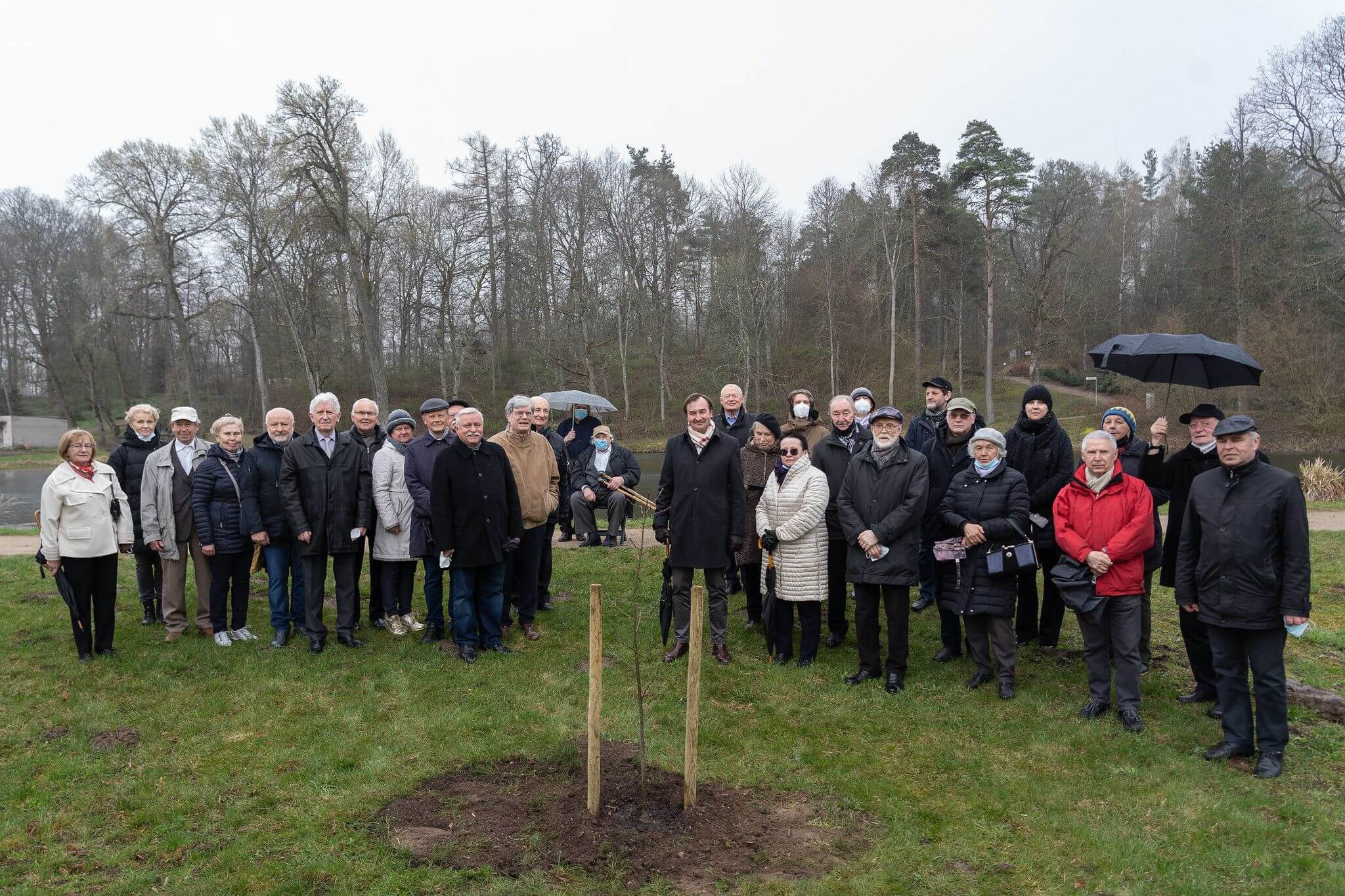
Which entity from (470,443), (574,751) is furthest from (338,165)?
(574,751)

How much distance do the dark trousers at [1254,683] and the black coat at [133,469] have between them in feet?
27.9

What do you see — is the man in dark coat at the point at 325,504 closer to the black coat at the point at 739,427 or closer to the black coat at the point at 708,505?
the black coat at the point at 708,505

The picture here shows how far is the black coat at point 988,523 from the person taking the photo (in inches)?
215

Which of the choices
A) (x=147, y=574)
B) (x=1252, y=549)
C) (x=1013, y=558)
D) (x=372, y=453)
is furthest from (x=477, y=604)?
(x=1252, y=549)

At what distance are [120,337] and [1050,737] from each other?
175ft

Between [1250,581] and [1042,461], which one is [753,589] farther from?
[1250,581]

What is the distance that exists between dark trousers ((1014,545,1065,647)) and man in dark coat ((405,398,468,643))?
16.3 ft

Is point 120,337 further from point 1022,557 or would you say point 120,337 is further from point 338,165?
point 1022,557

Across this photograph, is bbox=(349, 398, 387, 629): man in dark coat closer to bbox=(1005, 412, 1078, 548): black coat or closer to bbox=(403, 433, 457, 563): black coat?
bbox=(403, 433, 457, 563): black coat

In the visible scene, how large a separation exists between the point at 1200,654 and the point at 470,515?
18.2 feet

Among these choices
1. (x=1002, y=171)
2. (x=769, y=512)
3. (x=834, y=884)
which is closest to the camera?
(x=834, y=884)

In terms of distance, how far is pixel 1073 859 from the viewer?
11.7 ft

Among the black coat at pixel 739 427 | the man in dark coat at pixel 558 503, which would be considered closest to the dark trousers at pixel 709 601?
the black coat at pixel 739 427

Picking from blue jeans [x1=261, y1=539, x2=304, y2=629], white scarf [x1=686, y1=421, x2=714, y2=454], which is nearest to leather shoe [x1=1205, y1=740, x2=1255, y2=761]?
white scarf [x1=686, y1=421, x2=714, y2=454]
